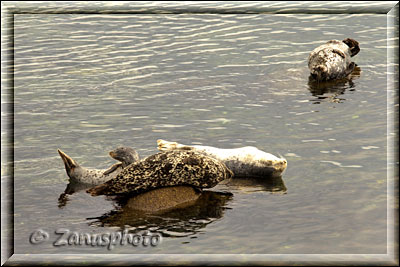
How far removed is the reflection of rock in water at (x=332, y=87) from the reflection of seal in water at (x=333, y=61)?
152 mm

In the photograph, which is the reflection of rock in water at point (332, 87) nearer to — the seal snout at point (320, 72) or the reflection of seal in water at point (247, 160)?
the seal snout at point (320, 72)

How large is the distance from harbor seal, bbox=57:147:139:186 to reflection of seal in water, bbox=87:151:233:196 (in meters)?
0.39

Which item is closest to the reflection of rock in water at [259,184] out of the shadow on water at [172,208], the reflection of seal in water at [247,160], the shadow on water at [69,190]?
the shadow on water at [172,208]

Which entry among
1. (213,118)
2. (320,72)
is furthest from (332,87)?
(213,118)

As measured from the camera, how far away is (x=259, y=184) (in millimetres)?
11156

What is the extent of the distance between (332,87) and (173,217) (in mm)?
7868

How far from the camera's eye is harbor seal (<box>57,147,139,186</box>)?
437 inches

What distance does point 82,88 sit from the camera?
1677 cm

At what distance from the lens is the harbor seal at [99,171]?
437 inches

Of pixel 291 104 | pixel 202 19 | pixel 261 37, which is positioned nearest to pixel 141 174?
pixel 291 104

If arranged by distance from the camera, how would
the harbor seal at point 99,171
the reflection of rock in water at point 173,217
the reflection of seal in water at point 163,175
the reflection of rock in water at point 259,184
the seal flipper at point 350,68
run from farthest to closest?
the seal flipper at point 350,68
the harbor seal at point 99,171
the reflection of rock in water at point 259,184
the reflection of seal in water at point 163,175
the reflection of rock in water at point 173,217

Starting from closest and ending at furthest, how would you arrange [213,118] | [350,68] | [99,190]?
1. [99,190]
2. [213,118]
3. [350,68]

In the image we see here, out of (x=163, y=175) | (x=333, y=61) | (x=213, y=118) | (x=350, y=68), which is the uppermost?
(x=333, y=61)

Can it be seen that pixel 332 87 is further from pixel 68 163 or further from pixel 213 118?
pixel 68 163
